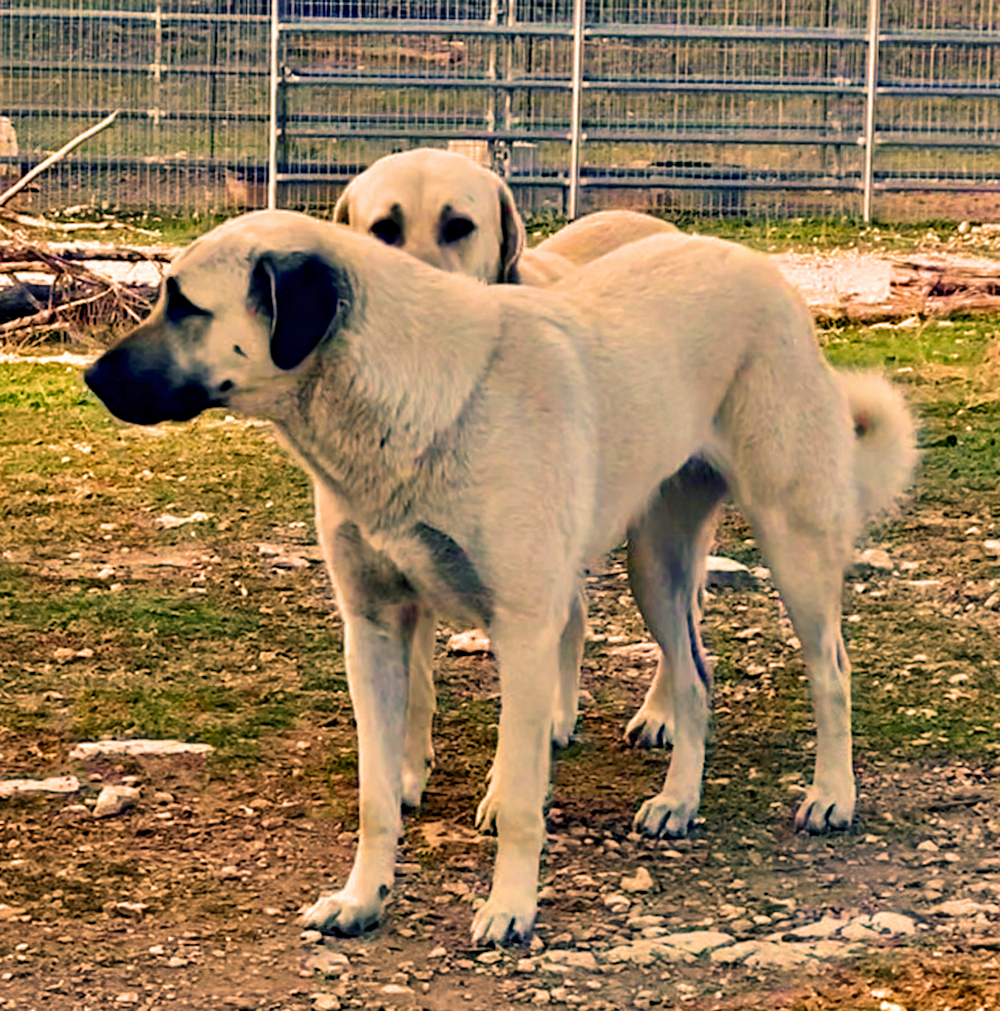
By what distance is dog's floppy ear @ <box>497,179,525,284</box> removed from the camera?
5.25 metres

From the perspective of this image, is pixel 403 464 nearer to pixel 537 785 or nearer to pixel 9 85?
pixel 537 785

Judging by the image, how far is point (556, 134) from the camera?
58.2 feet

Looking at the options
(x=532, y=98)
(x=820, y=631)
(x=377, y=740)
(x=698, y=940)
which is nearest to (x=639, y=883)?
(x=698, y=940)

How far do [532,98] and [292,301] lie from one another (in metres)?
14.9

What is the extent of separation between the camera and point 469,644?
20.5 ft

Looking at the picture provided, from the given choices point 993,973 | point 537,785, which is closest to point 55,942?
point 537,785

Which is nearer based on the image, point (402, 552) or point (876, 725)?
point (402, 552)

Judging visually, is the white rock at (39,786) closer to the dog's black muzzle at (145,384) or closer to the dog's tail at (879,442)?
the dog's black muzzle at (145,384)

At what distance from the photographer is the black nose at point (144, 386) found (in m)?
3.76

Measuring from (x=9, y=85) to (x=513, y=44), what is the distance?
4679 millimetres

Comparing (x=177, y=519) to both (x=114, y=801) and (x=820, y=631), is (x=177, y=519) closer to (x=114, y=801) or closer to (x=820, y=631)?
(x=114, y=801)

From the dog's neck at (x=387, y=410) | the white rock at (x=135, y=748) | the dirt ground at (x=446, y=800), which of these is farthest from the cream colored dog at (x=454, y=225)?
the dog's neck at (x=387, y=410)

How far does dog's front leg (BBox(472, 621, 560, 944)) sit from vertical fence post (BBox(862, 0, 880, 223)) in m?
14.9

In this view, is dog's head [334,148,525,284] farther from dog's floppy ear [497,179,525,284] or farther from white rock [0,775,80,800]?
white rock [0,775,80,800]
